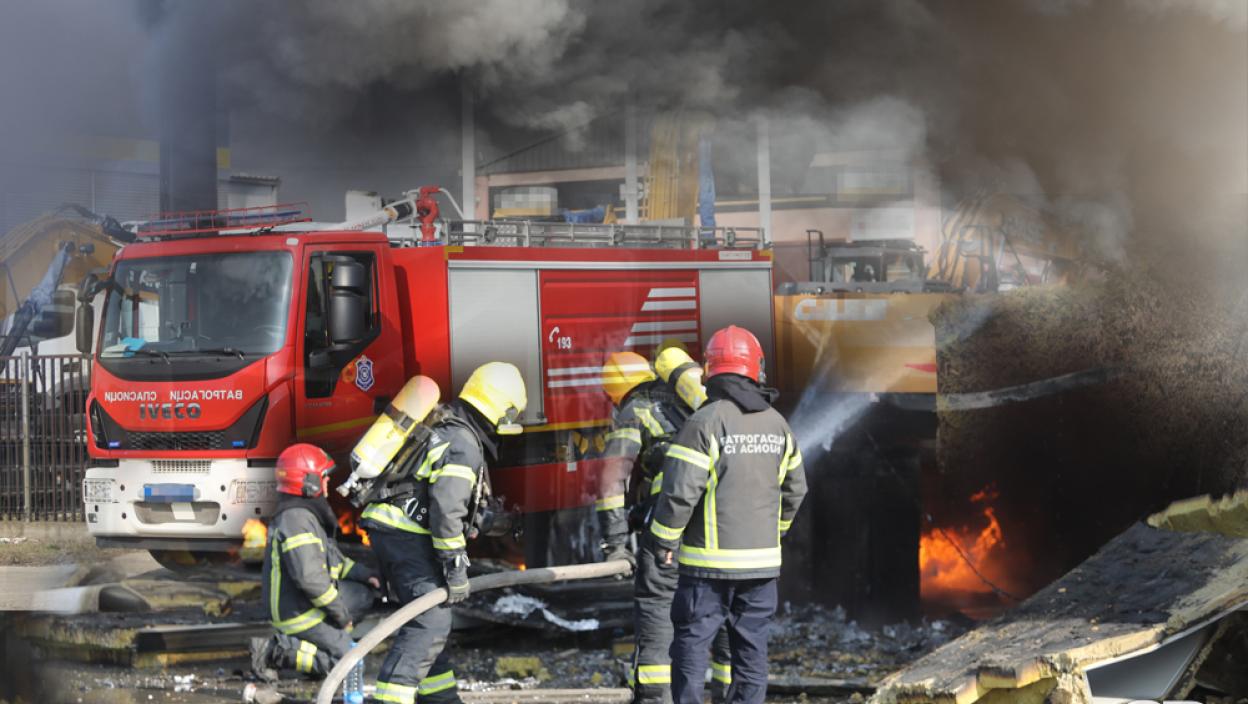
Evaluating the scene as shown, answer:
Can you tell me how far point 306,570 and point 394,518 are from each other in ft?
2.32

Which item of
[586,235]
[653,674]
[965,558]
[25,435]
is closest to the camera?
[653,674]

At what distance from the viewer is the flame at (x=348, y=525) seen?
742cm

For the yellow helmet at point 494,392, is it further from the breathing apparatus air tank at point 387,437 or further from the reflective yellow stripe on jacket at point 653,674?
the reflective yellow stripe on jacket at point 653,674

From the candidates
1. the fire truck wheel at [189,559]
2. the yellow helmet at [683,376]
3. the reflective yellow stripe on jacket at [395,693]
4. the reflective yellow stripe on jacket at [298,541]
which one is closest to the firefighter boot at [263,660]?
the reflective yellow stripe on jacket at [298,541]

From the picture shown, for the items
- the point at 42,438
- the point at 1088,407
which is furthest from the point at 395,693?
the point at 42,438

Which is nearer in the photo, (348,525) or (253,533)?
(253,533)

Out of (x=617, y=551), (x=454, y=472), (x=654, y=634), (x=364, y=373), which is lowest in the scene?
(x=654, y=634)

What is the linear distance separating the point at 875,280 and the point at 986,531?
12.0ft

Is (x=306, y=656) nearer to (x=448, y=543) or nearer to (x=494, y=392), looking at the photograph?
(x=448, y=543)

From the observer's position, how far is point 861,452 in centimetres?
816

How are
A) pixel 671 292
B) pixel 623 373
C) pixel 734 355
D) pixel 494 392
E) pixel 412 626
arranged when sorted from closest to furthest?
pixel 734 355, pixel 412 626, pixel 494 392, pixel 623 373, pixel 671 292

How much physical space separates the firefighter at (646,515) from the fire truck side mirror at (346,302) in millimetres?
1772

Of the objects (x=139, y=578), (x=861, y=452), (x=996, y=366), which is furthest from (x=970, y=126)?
(x=139, y=578)

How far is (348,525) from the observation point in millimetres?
7516
